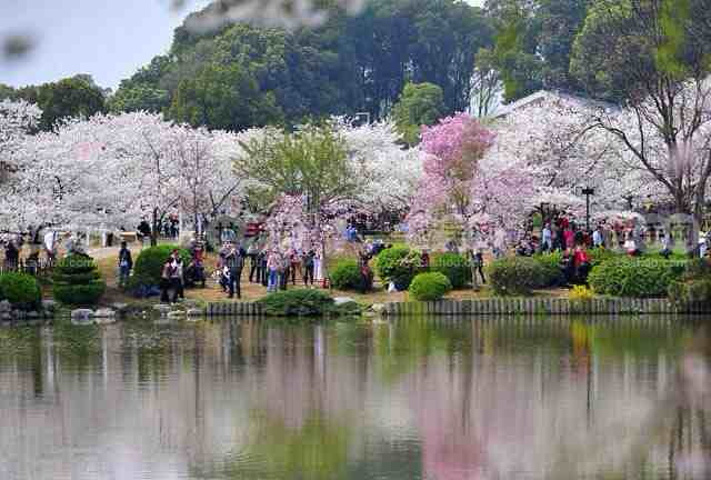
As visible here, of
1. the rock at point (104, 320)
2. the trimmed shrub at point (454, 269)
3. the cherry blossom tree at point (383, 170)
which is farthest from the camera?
the cherry blossom tree at point (383, 170)

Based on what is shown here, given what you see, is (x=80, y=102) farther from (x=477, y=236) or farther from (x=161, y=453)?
(x=161, y=453)

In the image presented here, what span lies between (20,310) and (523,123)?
20.0 meters

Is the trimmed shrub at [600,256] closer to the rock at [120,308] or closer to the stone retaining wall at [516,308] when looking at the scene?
the stone retaining wall at [516,308]

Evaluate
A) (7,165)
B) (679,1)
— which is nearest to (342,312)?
(7,165)

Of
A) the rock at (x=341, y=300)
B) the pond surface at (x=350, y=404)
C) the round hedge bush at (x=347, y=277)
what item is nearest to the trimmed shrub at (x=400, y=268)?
the round hedge bush at (x=347, y=277)

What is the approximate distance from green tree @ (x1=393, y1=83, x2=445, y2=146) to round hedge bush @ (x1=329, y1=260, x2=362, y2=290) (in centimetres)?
2870

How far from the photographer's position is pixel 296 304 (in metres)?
33.8

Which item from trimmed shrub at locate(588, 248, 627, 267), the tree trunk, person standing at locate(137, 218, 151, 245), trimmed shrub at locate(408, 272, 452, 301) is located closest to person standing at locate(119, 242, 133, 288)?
the tree trunk

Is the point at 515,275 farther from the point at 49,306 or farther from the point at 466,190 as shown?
the point at 49,306

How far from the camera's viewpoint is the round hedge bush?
36312 millimetres

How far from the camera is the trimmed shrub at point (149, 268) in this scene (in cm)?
3609

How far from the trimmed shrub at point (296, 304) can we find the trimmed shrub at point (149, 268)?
3762 millimetres

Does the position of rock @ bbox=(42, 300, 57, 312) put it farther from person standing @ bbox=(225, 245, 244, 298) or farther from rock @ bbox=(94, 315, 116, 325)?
person standing @ bbox=(225, 245, 244, 298)

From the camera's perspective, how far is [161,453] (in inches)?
598
